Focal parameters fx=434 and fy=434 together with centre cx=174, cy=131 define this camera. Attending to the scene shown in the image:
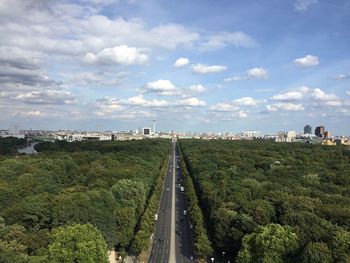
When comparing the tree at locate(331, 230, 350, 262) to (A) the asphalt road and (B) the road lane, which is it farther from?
(B) the road lane

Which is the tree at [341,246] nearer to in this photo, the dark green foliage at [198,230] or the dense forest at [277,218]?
the dense forest at [277,218]

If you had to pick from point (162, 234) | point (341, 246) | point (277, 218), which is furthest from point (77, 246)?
point (277, 218)

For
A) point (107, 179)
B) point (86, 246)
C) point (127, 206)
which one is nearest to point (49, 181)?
point (107, 179)

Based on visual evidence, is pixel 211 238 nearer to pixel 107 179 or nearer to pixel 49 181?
pixel 107 179

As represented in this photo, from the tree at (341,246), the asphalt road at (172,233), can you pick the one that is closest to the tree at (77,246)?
the asphalt road at (172,233)

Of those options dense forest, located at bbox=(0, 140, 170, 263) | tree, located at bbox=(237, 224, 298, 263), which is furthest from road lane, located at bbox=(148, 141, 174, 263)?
tree, located at bbox=(237, 224, 298, 263)

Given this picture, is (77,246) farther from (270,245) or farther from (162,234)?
(162,234)
